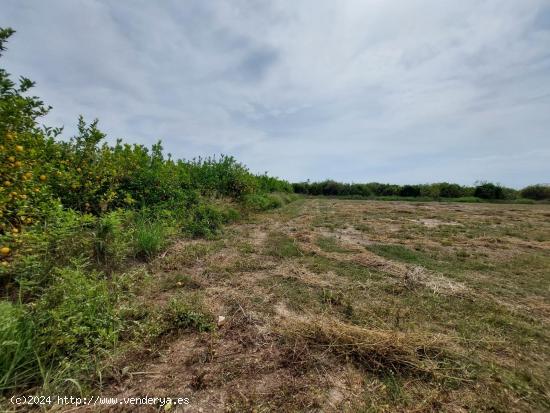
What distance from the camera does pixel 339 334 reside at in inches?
78.7

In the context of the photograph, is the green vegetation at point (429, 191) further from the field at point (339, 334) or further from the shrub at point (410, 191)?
the field at point (339, 334)

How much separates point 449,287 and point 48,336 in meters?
3.82

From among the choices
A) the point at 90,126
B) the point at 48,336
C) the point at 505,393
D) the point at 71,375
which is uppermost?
the point at 90,126

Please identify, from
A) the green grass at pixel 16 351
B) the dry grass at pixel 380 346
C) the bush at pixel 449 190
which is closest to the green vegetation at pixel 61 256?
the green grass at pixel 16 351

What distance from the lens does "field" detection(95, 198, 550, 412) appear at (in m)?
1.57

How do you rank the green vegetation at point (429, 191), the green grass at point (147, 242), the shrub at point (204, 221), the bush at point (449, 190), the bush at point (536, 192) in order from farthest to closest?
the bush at point (449, 190) < the green vegetation at point (429, 191) < the bush at point (536, 192) < the shrub at point (204, 221) < the green grass at point (147, 242)

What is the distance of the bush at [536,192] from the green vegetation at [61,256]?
1069 inches

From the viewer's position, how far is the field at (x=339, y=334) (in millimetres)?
1573

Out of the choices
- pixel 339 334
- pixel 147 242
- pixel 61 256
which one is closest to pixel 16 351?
pixel 61 256

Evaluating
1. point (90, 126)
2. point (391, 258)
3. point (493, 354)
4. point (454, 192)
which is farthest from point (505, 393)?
point (454, 192)

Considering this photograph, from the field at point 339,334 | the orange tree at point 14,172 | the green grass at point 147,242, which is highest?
the orange tree at point 14,172

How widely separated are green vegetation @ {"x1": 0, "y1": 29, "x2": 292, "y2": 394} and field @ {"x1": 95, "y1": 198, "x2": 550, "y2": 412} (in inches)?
7.0

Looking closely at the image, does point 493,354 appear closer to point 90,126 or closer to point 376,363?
point 376,363

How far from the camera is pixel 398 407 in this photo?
1469 mm
